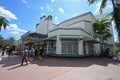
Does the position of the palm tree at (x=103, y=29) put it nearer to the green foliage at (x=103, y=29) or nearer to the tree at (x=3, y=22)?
the green foliage at (x=103, y=29)

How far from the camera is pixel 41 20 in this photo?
32.5m

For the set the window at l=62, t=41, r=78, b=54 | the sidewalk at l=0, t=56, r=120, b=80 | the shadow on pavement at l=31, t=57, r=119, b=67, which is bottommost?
the sidewalk at l=0, t=56, r=120, b=80

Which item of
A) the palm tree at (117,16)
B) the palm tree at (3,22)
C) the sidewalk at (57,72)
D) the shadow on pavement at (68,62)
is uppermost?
the palm tree at (3,22)

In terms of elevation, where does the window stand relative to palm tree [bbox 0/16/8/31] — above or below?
below

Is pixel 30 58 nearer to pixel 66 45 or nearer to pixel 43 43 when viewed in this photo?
pixel 66 45

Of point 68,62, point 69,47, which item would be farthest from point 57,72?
point 69,47

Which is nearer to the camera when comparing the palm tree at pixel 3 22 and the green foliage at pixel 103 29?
the green foliage at pixel 103 29

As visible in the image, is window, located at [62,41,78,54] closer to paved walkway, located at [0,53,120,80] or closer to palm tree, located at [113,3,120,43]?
palm tree, located at [113,3,120,43]

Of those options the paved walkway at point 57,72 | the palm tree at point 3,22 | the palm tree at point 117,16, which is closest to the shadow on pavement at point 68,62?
the paved walkway at point 57,72

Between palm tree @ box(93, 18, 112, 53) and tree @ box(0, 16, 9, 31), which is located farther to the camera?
tree @ box(0, 16, 9, 31)

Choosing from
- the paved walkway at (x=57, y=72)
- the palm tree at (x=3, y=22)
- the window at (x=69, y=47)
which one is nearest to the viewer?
the paved walkway at (x=57, y=72)

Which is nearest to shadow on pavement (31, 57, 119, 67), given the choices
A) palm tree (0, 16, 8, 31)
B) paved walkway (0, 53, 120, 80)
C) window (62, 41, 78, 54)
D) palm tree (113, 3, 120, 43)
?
paved walkway (0, 53, 120, 80)

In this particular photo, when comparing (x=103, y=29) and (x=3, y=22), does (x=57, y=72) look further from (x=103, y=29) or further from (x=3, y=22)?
(x=3, y=22)

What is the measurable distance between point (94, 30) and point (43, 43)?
39.1 feet
